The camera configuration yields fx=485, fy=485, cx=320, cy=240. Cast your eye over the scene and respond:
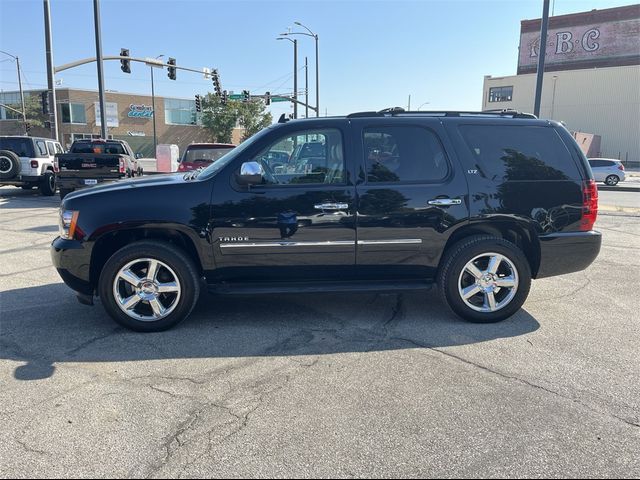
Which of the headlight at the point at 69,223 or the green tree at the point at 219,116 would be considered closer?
the headlight at the point at 69,223

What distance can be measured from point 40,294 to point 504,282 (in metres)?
4.91

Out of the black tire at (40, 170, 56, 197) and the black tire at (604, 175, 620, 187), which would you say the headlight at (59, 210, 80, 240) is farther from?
the black tire at (604, 175, 620, 187)

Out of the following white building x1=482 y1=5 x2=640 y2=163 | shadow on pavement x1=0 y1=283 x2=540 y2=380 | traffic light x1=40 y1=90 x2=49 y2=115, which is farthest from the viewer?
white building x1=482 y1=5 x2=640 y2=163

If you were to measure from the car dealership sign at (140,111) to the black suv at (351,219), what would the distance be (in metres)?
62.3

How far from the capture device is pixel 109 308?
14.0 ft

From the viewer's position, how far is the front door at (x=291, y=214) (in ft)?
13.9

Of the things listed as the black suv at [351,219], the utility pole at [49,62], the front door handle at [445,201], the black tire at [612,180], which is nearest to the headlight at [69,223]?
the black suv at [351,219]

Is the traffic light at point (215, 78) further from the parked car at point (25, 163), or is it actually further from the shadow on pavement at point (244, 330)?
the shadow on pavement at point (244, 330)

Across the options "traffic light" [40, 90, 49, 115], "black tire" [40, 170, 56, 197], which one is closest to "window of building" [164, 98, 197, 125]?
"traffic light" [40, 90, 49, 115]

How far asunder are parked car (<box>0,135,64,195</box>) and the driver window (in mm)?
13114

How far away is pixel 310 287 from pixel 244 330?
2.33 ft

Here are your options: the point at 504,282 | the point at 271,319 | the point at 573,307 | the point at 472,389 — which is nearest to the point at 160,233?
the point at 271,319

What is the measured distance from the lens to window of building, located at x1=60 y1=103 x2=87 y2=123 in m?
56.4

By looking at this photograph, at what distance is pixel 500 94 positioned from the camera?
5050 cm
